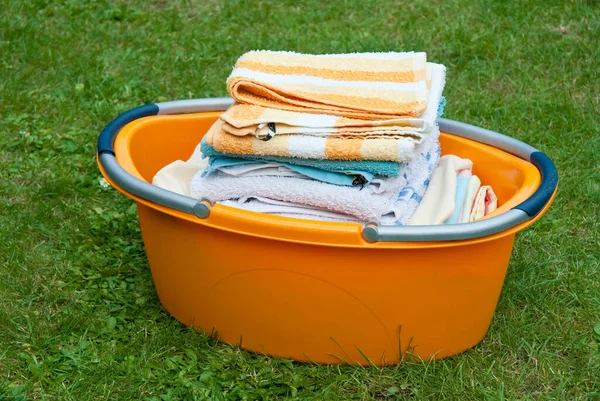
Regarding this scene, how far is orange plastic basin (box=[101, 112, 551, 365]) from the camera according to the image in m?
1.49

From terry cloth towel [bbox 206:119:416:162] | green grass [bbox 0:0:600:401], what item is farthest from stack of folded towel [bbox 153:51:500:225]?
green grass [bbox 0:0:600:401]

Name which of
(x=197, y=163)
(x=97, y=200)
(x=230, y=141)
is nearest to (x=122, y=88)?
(x=97, y=200)

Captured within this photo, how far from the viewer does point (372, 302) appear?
1544 millimetres

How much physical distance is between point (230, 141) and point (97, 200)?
778mm

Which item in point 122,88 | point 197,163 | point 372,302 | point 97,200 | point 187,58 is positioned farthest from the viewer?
point 187,58

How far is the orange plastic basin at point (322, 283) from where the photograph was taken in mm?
1486

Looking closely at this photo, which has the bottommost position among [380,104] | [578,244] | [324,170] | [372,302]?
[578,244]

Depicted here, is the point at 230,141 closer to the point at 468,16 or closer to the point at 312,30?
the point at 312,30

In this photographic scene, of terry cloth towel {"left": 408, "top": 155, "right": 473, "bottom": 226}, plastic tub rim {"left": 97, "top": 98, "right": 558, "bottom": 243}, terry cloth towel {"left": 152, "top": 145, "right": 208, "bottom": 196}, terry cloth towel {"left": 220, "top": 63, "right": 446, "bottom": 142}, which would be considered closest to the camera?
plastic tub rim {"left": 97, "top": 98, "right": 558, "bottom": 243}

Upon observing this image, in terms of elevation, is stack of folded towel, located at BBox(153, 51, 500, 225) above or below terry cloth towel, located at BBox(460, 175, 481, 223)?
above

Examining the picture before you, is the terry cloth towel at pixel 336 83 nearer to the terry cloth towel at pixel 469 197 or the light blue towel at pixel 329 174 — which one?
the light blue towel at pixel 329 174

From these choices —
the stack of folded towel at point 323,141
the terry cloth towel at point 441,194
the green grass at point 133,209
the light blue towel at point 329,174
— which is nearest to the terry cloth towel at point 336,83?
the stack of folded towel at point 323,141

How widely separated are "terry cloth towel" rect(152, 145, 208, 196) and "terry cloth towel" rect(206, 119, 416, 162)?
265 millimetres

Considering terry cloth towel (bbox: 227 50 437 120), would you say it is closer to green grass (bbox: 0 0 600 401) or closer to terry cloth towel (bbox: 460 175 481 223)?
terry cloth towel (bbox: 460 175 481 223)
